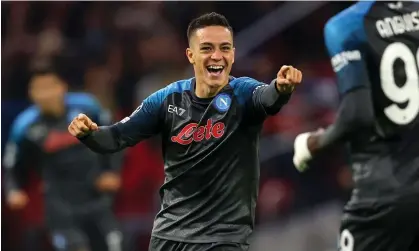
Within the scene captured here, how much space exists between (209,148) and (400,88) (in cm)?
91

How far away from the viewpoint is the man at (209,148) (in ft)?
12.2

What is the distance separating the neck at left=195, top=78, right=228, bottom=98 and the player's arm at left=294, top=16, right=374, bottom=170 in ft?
1.64

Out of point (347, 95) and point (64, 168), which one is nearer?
point (347, 95)

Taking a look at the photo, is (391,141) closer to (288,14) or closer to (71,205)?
(71,205)

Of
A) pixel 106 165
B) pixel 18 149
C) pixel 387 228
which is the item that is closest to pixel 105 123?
pixel 106 165

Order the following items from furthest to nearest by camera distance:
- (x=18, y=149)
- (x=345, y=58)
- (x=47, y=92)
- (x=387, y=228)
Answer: (x=18, y=149) < (x=47, y=92) < (x=345, y=58) < (x=387, y=228)

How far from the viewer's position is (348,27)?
153 inches

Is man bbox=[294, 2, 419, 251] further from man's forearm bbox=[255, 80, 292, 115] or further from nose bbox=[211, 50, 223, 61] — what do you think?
nose bbox=[211, 50, 223, 61]

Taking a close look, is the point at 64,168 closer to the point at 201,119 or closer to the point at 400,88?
the point at 201,119

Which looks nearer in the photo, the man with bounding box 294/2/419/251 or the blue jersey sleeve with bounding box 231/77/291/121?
the blue jersey sleeve with bounding box 231/77/291/121

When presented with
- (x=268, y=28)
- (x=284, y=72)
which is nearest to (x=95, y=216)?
(x=268, y=28)

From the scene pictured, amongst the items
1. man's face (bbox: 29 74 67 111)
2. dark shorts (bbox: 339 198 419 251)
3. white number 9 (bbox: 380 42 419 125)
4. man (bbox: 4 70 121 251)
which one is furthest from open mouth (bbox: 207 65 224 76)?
man's face (bbox: 29 74 67 111)

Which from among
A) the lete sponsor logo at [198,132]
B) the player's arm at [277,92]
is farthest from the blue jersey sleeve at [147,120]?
the player's arm at [277,92]

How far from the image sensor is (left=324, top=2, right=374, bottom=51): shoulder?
3.87 metres
